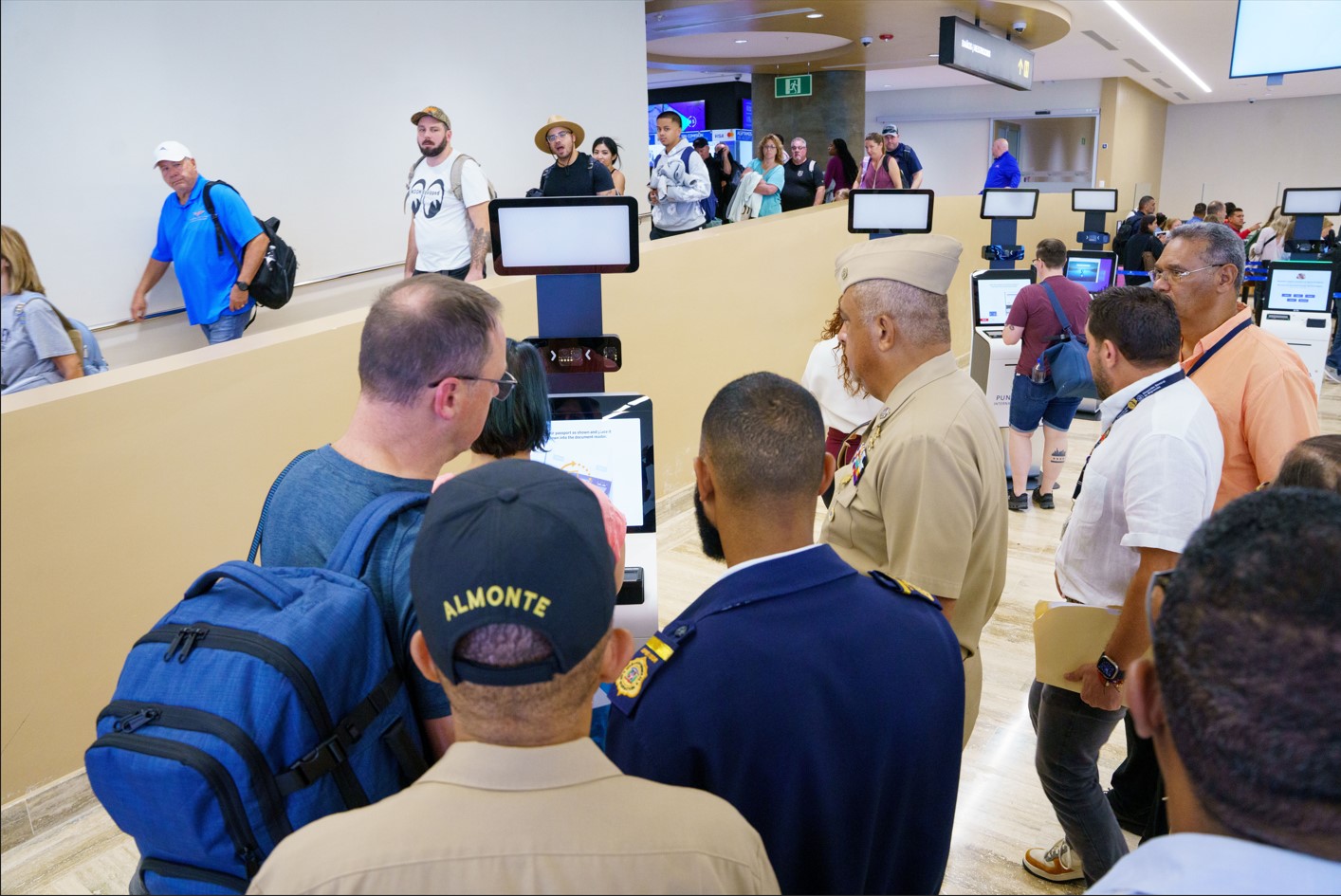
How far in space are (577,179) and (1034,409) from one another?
288 cm

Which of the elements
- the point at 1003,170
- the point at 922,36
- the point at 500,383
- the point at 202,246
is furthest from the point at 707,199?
the point at 500,383

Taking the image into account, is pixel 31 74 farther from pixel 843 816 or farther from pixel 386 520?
pixel 843 816

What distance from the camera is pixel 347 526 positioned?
3.91ft

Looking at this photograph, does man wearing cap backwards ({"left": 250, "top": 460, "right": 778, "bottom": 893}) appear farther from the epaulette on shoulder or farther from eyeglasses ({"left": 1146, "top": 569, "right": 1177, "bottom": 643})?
eyeglasses ({"left": 1146, "top": 569, "right": 1177, "bottom": 643})

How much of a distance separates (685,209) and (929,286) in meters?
4.61

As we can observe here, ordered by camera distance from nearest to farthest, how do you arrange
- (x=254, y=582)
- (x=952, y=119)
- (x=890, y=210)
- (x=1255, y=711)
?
(x=1255, y=711) → (x=254, y=582) → (x=890, y=210) → (x=952, y=119)

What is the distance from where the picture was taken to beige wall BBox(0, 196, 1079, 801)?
102 cm

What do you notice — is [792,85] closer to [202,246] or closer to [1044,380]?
[1044,380]

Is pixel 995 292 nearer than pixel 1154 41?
Yes

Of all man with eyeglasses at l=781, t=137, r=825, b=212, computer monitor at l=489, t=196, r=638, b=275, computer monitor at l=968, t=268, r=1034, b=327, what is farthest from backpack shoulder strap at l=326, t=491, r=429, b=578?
man with eyeglasses at l=781, t=137, r=825, b=212

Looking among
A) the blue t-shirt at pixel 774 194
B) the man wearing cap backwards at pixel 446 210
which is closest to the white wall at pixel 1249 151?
the blue t-shirt at pixel 774 194

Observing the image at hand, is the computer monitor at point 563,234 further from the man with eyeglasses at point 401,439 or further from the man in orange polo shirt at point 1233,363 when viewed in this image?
the man in orange polo shirt at point 1233,363

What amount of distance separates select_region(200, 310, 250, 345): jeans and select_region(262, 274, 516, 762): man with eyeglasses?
131 centimetres

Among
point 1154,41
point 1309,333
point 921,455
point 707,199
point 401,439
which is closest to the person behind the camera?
point 401,439
